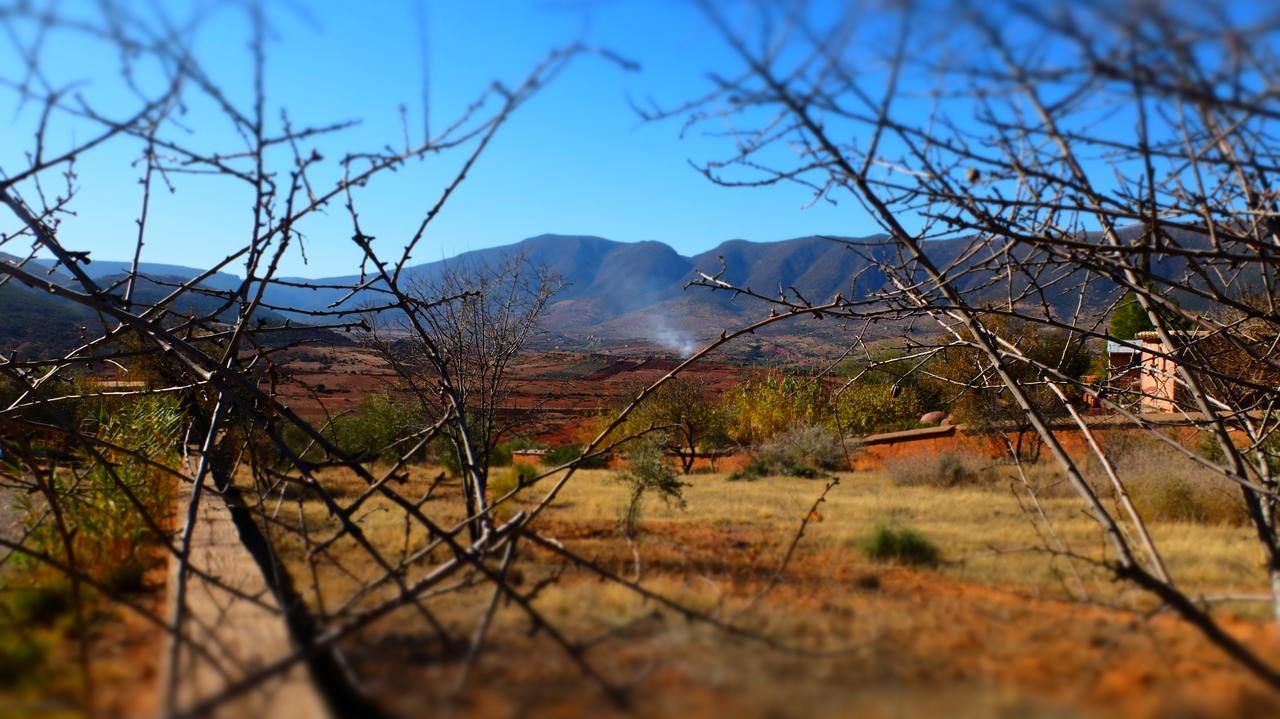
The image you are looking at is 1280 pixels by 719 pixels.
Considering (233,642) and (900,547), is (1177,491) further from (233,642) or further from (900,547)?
(233,642)

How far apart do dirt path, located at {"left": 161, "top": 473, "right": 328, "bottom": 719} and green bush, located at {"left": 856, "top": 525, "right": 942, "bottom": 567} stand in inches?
65.2

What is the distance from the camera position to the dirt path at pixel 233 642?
0.78 meters

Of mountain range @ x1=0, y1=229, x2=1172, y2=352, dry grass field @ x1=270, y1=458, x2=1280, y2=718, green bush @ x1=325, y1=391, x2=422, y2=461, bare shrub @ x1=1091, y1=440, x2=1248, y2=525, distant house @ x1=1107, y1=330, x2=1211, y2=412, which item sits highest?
mountain range @ x1=0, y1=229, x2=1172, y2=352

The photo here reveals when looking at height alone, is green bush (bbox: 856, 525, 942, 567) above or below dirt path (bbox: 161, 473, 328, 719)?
below

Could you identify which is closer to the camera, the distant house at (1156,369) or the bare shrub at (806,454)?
the distant house at (1156,369)

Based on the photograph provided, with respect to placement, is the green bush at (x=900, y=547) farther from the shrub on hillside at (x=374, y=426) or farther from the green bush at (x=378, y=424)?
the green bush at (x=378, y=424)

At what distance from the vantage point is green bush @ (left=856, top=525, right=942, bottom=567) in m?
2.42

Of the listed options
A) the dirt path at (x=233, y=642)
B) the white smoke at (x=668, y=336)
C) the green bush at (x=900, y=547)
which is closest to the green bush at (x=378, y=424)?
the green bush at (x=900, y=547)

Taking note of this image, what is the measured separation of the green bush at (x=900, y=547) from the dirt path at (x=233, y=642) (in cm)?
165

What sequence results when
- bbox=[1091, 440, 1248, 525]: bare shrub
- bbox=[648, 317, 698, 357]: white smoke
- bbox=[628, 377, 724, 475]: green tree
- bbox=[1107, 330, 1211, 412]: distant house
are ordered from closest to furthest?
bbox=[1107, 330, 1211, 412]: distant house → bbox=[1091, 440, 1248, 525]: bare shrub → bbox=[628, 377, 724, 475]: green tree → bbox=[648, 317, 698, 357]: white smoke

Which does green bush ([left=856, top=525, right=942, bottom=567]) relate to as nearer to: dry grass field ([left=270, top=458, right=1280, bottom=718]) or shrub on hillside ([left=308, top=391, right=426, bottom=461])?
dry grass field ([left=270, top=458, right=1280, bottom=718])

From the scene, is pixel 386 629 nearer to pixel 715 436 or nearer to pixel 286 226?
pixel 286 226

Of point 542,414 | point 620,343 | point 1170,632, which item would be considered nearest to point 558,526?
point 1170,632

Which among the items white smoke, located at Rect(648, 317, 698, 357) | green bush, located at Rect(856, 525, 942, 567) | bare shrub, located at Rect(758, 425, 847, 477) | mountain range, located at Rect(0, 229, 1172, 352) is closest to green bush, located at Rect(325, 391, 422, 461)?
bare shrub, located at Rect(758, 425, 847, 477)
